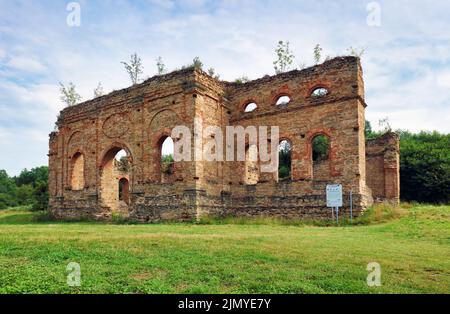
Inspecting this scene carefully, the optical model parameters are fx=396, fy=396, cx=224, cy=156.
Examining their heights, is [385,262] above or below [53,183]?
below

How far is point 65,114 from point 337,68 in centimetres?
1583

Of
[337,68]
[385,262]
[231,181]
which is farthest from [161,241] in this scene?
[337,68]

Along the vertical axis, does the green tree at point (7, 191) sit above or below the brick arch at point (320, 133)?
below

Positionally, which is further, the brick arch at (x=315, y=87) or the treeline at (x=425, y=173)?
the treeline at (x=425, y=173)

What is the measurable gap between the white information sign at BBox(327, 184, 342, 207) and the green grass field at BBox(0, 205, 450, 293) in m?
4.84

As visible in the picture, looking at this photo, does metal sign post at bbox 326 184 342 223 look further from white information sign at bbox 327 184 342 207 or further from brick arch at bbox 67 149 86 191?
brick arch at bbox 67 149 86 191

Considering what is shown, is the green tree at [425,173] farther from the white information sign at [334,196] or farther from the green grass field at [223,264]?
the green grass field at [223,264]

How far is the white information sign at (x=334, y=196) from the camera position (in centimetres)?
1527

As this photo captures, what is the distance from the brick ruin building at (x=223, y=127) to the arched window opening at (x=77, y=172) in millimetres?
958

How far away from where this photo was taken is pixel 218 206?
18.1 meters

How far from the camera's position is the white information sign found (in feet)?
50.1

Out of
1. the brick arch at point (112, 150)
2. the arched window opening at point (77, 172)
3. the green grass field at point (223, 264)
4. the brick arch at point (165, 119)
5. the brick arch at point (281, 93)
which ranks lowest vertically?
the green grass field at point (223, 264)

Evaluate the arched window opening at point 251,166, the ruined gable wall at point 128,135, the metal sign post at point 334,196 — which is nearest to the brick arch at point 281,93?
the arched window opening at point 251,166

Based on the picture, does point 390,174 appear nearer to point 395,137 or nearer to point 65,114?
point 395,137
